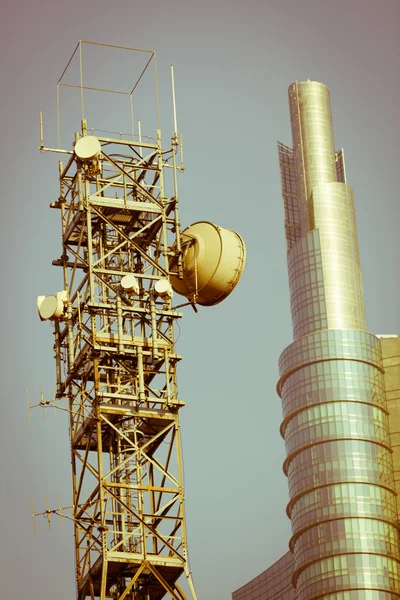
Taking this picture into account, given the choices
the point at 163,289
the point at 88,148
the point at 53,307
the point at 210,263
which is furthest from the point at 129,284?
the point at 88,148

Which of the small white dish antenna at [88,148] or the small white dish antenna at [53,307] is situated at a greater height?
the small white dish antenna at [88,148]

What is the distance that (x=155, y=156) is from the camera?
77062 millimetres

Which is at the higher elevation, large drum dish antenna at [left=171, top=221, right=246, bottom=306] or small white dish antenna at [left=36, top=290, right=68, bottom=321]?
large drum dish antenna at [left=171, top=221, right=246, bottom=306]

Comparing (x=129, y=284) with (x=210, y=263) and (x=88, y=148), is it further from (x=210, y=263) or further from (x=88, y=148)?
(x=88, y=148)

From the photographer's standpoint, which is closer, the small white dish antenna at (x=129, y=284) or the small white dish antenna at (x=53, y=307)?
the small white dish antenna at (x=129, y=284)

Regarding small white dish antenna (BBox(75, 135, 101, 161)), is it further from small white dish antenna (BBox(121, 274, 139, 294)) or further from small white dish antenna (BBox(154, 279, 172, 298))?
small white dish antenna (BBox(154, 279, 172, 298))

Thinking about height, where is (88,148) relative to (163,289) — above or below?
above

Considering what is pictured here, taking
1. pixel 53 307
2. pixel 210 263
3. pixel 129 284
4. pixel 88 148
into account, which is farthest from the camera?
pixel 210 263

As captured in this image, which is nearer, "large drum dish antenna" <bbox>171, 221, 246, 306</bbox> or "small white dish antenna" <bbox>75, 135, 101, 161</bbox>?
"small white dish antenna" <bbox>75, 135, 101, 161</bbox>

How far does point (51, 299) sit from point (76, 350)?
2690 mm

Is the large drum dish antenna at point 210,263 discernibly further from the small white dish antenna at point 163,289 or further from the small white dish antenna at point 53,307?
the small white dish antenna at point 53,307

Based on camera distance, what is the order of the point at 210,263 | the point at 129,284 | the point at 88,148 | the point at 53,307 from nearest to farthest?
the point at 129,284 → the point at 53,307 → the point at 88,148 → the point at 210,263

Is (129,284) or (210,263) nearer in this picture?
(129,284)

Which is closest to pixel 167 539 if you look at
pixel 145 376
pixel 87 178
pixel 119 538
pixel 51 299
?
pixel 119 538
